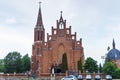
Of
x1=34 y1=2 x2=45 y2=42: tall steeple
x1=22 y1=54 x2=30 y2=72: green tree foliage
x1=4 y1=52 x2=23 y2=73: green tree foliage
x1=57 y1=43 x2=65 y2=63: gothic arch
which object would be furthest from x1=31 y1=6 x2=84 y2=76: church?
x1=22 y1=54 x2=30 y2=72: green tree foliage

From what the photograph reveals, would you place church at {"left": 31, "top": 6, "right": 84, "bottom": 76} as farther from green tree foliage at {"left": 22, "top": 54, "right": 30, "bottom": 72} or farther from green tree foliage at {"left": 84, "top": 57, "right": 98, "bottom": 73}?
green tree foliage at {"left": 22, "top": 54, "right": 30, "bottom": 72}

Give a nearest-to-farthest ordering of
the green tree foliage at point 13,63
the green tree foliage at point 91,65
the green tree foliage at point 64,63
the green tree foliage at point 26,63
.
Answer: the green tree foliage at point 91,65
the green tree foliage at point 64,63
the green tree foliage at point 13,63
the green tree foliage at point 26,63

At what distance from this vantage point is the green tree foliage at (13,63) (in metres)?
87.2

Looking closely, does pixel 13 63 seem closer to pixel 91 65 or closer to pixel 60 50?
pixel 60 50

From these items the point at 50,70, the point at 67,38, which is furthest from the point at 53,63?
the point at 67,38

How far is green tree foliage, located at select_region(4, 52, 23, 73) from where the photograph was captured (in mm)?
87169

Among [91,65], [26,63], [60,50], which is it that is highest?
[60,50]

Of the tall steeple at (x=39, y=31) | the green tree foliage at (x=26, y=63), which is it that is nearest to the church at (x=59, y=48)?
the tall steeple at (x=39, y=31)

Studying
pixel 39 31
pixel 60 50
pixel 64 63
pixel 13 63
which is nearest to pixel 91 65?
pixel 64 63

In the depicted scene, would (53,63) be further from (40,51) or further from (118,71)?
(118,71)

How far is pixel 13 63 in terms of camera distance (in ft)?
288

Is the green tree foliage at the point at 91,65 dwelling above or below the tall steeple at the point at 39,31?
below

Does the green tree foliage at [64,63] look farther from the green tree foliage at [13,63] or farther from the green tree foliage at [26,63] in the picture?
the green tree foliage at [26,63]

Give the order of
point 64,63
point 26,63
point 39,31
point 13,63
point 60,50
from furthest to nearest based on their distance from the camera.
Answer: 1. point 26,63
2. point 13,63
3. point 39,31
4. point 60,50
5. point 64,63
